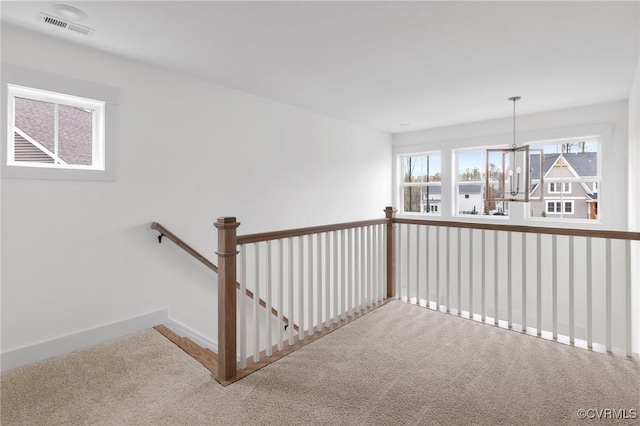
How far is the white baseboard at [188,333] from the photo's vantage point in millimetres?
2934

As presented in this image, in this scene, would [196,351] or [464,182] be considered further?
[464,182]

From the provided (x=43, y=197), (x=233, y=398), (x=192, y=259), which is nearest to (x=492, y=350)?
(x=233, y=398)

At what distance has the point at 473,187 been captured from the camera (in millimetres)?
5305

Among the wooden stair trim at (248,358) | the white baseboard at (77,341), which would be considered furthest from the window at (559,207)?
the white baseboard at (77,341)

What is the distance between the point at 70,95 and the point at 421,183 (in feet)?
17.0

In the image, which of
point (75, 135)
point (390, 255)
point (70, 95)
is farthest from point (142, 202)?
point (390, 255)

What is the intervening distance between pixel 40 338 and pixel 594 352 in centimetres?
401

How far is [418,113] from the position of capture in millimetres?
4492

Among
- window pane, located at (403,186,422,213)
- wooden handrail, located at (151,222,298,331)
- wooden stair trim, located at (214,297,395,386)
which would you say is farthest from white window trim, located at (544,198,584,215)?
wooden handrail, located at (151,222,298,331)

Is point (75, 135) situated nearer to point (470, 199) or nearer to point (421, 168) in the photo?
point (421, 168)

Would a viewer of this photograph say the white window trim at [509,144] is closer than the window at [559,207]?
Yes

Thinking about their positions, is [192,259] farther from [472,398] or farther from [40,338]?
[472,398]

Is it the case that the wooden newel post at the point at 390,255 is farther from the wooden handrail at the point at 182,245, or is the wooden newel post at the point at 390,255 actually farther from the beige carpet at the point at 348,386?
the wooden handrail at the point at 182,245

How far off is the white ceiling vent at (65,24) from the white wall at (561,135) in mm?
4342
